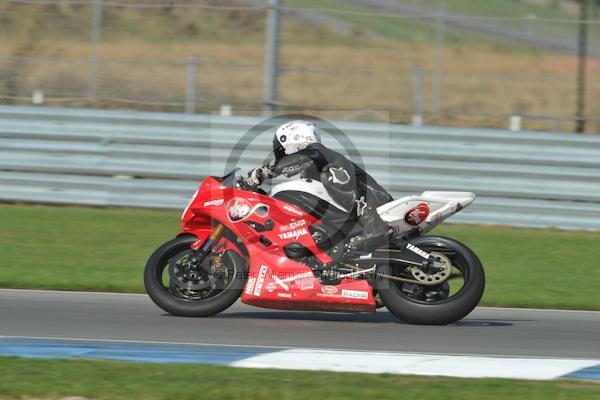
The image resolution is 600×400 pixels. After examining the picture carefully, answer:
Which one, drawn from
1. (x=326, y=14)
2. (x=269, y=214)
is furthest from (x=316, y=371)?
(x=326, y=14)

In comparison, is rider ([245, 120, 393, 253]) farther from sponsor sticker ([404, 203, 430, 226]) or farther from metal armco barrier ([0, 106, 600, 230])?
metal armco barrier ([0, 106, 600, 230])

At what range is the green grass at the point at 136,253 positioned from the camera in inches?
398

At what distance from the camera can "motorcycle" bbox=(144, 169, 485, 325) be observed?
8.32 metres

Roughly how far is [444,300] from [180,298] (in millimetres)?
2069

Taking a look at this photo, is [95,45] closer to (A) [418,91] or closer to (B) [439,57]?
(A) [418,91]

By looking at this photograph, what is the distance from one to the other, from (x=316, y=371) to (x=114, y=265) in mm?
4834

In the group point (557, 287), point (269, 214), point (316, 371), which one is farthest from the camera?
point (557, 287)

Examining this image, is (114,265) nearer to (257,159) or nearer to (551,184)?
(257,159)

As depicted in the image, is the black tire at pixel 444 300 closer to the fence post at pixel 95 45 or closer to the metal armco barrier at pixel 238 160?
the metal armco barrier at pixel 238 160

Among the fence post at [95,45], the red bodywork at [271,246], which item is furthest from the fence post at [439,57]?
the red bodywork at [271,246]

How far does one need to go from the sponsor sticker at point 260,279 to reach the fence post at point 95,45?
748 cm

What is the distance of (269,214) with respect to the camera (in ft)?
27.9

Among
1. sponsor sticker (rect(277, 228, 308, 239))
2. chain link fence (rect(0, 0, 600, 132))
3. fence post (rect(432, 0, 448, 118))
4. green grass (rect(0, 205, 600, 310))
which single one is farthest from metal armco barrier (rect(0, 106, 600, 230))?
sponsor sticker (rect(277, 228, 308, 239))

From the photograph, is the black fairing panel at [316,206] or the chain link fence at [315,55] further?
the chain link fence at [315,55]
